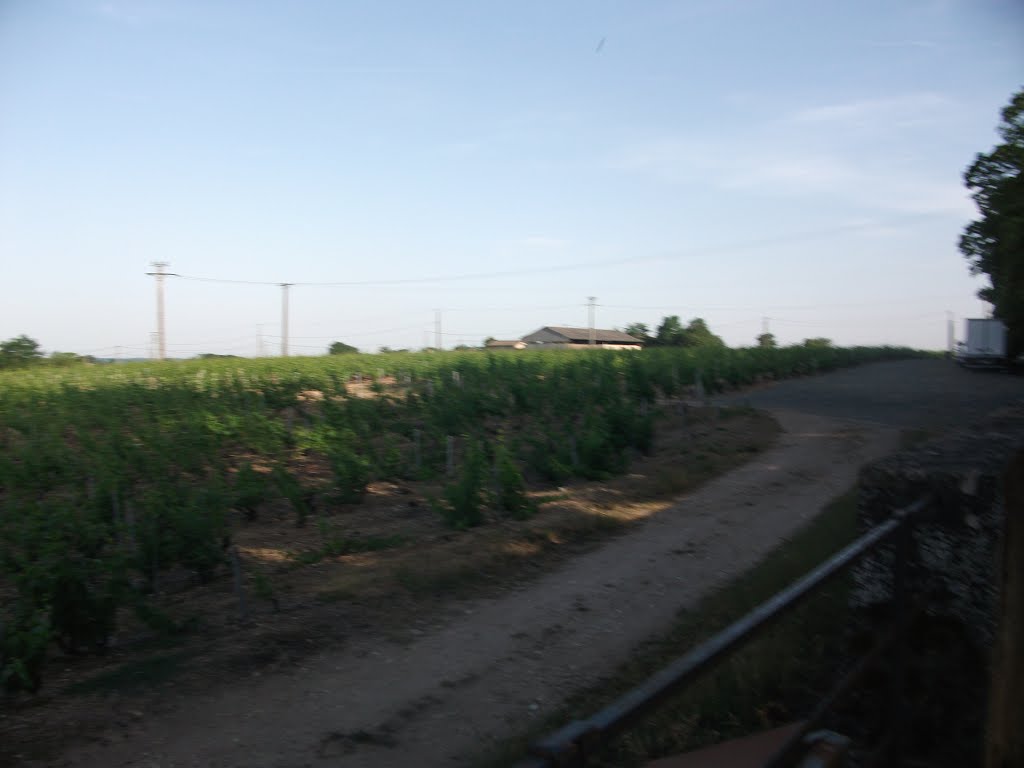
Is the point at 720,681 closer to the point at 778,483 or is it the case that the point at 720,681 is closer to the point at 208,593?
the point at 208,593

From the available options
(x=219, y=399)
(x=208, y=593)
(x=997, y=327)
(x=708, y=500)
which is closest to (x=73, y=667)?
(x=208, y=593)

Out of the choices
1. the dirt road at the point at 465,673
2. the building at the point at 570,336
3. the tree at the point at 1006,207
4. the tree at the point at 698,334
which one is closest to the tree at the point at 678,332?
the tree at the point at 698,334

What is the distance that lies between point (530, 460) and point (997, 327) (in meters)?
37.0

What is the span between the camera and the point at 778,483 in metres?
12.5

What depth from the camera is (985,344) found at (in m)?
41.5

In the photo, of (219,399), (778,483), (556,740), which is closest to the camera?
(556,740)

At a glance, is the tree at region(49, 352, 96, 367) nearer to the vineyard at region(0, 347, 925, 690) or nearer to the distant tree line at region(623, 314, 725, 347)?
the vineyard at region(0, 347, 925, 690)

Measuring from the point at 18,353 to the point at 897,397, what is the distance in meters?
43.1

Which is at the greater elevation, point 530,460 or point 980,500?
point 980,500

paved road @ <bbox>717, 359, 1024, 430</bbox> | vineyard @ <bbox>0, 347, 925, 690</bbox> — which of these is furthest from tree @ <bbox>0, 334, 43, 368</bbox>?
paved road @ <bbox>717, 359, 1024, 430</bbox>

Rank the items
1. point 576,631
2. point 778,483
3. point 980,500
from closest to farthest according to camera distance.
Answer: point 980,500 → point 576,631 → point 778,483

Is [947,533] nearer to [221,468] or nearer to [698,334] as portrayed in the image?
[221,468]

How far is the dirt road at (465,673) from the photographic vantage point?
4.54 meters

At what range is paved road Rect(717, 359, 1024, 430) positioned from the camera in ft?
68.2
